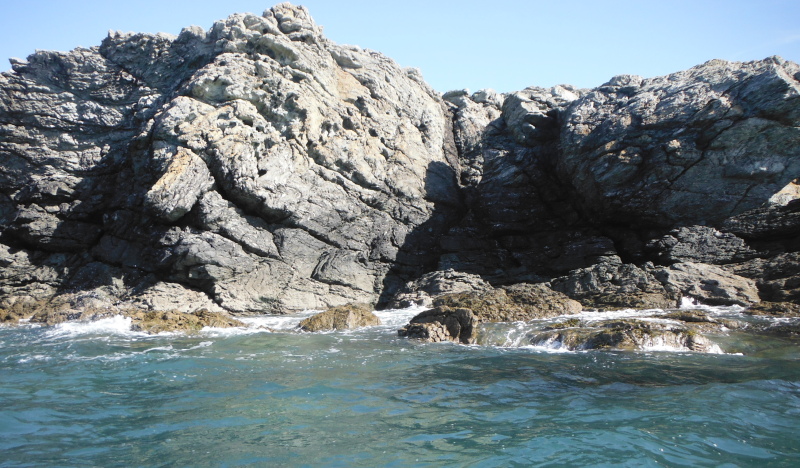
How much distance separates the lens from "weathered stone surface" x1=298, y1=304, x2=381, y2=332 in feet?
55.1

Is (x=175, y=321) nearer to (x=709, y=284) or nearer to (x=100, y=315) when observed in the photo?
(x=100, y=315)

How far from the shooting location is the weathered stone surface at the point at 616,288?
1839 cm

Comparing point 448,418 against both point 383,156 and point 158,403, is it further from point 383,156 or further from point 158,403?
point 383,156

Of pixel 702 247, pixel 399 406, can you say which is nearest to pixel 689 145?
pixel 702 247

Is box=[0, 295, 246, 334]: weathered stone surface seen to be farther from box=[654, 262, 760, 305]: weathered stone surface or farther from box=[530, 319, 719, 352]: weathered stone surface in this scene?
box=[654, 262, 760, 305]: weathered stone surface

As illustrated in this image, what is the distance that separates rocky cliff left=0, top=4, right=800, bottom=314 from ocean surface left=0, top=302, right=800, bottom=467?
845 cm

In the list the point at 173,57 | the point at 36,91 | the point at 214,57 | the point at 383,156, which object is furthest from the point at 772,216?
the point at 36,91

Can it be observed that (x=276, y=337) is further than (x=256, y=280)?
No

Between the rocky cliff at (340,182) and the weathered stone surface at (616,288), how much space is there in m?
0.10

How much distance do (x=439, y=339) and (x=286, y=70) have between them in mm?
18441

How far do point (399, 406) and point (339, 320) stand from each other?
936 centimetres

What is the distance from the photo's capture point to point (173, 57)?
29375 millimetres

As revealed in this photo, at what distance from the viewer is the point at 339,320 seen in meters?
17.2

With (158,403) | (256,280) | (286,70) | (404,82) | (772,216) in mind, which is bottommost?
(158,403)
